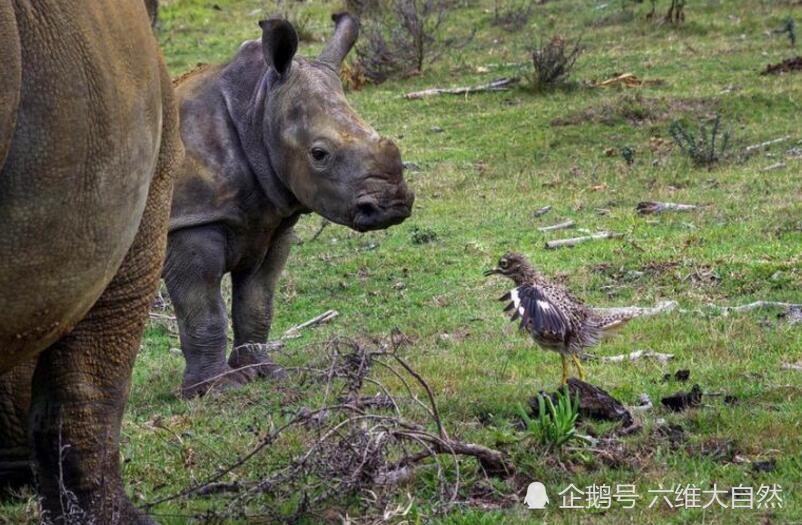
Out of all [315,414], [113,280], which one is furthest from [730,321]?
[113,280]

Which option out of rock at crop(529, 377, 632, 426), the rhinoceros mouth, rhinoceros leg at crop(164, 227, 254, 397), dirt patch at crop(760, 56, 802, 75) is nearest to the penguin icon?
rock at crop(529, 377, 632, 426)

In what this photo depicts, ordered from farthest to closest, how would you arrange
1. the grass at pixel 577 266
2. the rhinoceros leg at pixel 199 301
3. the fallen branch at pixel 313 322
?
the fallen branch at pixel 313 322
the rhinoceros leg at pixel 199 301
the grass at pixel 577 266

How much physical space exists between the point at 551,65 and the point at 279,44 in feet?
32.2

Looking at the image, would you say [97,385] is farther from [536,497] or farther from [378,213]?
[378,213]

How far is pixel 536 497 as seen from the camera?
5398 mm

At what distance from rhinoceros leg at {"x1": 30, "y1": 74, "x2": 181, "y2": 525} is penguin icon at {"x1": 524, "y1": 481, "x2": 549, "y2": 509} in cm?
156

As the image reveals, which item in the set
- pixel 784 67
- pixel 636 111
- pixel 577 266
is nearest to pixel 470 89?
pixel 636 111

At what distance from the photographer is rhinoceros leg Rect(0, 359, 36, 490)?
4.73 meters

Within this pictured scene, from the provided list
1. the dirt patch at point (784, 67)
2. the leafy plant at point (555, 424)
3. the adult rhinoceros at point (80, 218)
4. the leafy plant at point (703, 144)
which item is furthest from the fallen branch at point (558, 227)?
the adult rhinoceros at point (80, 218)

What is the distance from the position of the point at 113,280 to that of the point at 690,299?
18.3 ft

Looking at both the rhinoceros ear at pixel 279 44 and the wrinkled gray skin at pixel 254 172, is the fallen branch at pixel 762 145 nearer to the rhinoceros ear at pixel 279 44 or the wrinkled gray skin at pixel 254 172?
the wrinkled gray skin at pixel 254 172

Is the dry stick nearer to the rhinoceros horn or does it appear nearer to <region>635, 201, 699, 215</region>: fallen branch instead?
<region>635, 201, 699, 215</region>: fallen branch

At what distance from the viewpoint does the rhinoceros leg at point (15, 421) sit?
473 cm

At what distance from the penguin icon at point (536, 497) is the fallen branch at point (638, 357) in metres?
2.51
